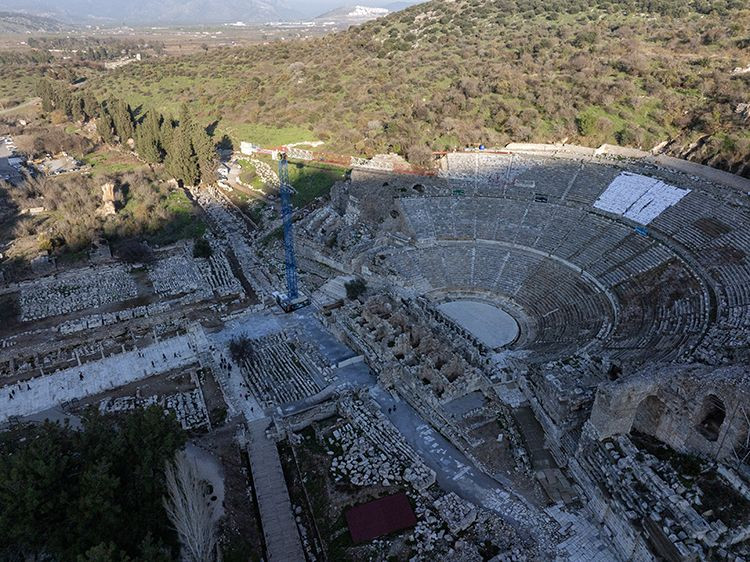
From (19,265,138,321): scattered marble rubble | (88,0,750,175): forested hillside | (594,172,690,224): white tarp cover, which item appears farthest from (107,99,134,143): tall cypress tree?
(594,172,690,224): white tarp cover

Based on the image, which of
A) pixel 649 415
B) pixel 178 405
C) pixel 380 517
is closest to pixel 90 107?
pixel 178 405

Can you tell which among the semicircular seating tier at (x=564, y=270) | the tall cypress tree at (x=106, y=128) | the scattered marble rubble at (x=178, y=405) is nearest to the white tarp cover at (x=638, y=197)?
the semicircular seating tier at (x=564, y=270)

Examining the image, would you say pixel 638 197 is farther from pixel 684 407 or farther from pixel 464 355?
pixel 684 407

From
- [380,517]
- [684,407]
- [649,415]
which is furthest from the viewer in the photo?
[649,415]

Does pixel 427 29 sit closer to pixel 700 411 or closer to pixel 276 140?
pixel 276 140

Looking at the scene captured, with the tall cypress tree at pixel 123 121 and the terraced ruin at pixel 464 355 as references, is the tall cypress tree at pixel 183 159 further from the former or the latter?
the tall cypress tree at pixel 123 121
